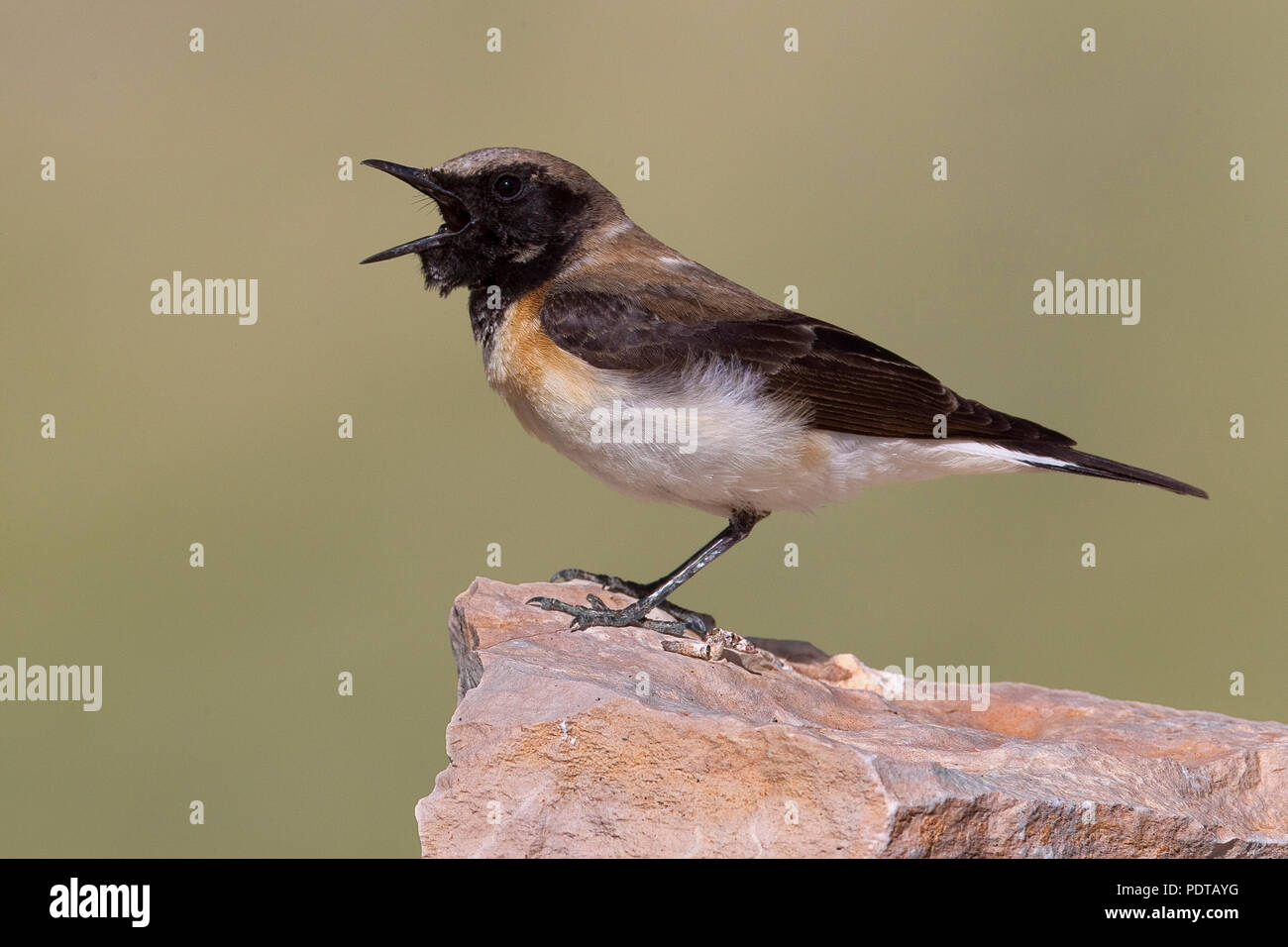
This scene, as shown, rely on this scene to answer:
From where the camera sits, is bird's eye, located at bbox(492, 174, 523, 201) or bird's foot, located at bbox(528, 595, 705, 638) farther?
bird's eye, located at bbox(492, 174, 523, 201)

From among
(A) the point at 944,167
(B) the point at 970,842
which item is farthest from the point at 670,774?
(A) the point at 944,167

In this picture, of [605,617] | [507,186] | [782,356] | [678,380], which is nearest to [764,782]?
[605,617]

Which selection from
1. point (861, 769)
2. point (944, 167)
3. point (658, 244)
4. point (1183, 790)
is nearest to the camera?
point (861, 769)

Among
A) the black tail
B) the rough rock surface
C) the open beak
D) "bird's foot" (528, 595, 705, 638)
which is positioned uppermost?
the open beak

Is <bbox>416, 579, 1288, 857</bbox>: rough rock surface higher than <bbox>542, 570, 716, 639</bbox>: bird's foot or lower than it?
lower

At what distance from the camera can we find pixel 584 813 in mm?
5102

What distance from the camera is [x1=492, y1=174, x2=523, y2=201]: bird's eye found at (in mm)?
7277

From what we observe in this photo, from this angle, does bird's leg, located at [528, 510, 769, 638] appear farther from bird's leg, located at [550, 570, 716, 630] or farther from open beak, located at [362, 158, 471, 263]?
open beak, located at [362, 158, 471, 263]

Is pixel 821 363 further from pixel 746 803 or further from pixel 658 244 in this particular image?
pixel 746 803

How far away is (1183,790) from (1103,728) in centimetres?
113

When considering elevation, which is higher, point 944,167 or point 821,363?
point 944,167

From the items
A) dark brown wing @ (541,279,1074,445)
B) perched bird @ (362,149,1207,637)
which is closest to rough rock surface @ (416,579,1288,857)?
perched bird @ (362,149,1207,637)

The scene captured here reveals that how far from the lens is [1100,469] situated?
6.80m

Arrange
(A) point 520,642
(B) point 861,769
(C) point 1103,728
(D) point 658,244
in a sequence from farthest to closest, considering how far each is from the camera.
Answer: (D) point 658,244, (C) point 1103,728, (A) point 520,642, (B) point 861,769
